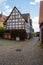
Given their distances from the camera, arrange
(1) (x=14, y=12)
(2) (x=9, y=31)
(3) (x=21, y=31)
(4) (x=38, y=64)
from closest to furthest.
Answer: (4) (x=38, y=64)
(3) (x=21, y=31)
(2) (x=9, y=31)
(1) (x=14, y=12)

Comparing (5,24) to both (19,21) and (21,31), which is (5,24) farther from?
(21,31)

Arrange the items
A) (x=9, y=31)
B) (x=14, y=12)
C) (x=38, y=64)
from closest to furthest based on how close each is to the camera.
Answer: (x=38, y=64) < (x=9, y=31) < (x=14, y=12)

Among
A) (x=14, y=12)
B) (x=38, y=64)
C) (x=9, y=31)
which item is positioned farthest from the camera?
(x=14, y=12)

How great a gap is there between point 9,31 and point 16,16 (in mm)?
5430

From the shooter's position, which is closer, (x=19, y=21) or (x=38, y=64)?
(x=38, y=64)

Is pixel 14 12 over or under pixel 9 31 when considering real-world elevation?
over

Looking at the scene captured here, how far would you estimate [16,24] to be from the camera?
48812 mm

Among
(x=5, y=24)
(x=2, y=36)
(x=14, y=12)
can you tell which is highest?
(x=14, y=12)

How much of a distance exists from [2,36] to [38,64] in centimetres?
3742

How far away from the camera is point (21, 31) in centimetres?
4281

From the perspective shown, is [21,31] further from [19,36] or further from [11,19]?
[11,19]

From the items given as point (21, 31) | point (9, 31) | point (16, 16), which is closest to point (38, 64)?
point (21, 31)

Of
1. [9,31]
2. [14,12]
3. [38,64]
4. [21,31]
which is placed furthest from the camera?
[14,12]

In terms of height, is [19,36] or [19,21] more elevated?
[19,21]
